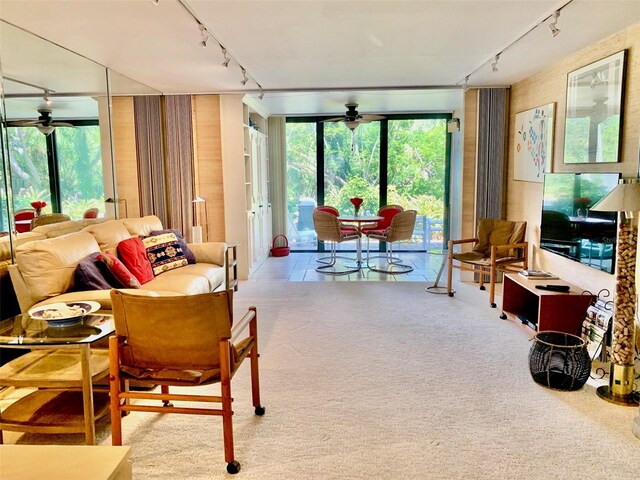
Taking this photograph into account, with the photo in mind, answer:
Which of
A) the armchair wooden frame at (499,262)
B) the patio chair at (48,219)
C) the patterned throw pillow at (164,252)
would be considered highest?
the patio chair at (48,219)

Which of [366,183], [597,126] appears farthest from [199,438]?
[366,183]

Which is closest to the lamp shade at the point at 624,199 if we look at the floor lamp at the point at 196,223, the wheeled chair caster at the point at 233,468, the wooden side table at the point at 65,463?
the wheeled chair caster at the point at 233,468

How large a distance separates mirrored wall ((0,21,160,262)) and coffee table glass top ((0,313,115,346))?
88cm

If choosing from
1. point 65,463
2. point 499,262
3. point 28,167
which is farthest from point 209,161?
point 65,463

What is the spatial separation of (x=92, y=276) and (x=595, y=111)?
A: 407 cm

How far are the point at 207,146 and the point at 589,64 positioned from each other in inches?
167

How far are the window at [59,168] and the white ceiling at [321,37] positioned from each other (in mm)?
587

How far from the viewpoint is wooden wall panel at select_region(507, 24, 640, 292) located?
3.59 meters

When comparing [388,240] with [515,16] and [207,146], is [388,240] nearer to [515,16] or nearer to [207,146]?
[207,146]

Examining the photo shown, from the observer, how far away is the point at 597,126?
4.01 meters

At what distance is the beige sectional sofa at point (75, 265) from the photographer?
3246mm

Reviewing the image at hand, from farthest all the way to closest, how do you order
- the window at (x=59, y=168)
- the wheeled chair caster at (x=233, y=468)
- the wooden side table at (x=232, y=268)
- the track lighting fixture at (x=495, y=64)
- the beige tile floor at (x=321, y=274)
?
1. the beige tile floor at (x=321, y=274)
2. the wooden side table at (x=232, y=268)
3. the track lighting fixture at (x=495, y=64)
4. the window at (x=59, y=168)
5. the wheeled chair caster at (x=233, y=468)

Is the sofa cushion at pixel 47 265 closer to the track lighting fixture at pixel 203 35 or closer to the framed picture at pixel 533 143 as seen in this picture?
the track lighting fixture at pixel 203 35

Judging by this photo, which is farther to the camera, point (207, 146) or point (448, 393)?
point (207, 146)
